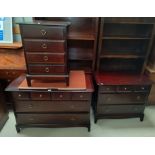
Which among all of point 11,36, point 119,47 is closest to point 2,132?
point 11,36

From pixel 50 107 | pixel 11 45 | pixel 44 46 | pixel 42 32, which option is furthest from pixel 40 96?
pixel 11 45

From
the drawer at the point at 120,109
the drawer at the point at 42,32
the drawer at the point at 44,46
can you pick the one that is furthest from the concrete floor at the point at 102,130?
the drawer at the point at 42,32

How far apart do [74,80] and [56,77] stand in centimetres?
27

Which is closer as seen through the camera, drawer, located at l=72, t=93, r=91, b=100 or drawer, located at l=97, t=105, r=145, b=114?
drawer, located at l=72, t=93, r=91, b=100

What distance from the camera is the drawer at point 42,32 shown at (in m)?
1.44

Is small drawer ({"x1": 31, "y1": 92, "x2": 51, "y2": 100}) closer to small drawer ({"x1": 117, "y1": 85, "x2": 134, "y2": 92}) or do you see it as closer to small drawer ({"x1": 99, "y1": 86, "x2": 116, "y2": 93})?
small drawer ({"x1": 99, "y1": 86, "x2": 116, "y2": 93})

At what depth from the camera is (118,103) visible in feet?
6.69

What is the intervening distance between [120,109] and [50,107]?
3.06 feet

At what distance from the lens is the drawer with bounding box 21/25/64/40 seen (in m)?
1.44

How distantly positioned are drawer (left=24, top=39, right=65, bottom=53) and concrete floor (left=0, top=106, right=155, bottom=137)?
1064 mm

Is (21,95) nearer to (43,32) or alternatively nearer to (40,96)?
(40,96)

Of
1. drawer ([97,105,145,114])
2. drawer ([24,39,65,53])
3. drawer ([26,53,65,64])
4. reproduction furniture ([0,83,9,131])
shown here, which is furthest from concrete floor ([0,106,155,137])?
drawer ([24,39,65,53])

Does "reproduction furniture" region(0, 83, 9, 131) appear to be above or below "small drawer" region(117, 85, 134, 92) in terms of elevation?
below

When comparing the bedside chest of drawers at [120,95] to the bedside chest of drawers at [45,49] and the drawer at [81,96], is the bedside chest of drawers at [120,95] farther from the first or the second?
the bedside chest of drawers at [45,49]
